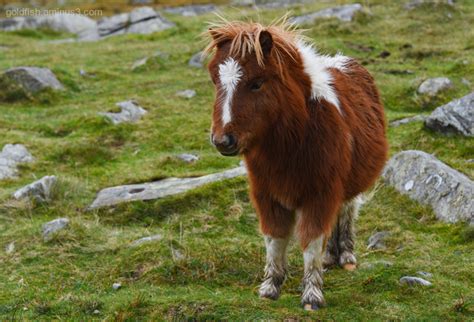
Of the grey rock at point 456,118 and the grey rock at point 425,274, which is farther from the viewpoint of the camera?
the grey rock at point 456,118

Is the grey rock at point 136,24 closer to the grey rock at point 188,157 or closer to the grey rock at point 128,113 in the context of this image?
the grey rock at point 128,113

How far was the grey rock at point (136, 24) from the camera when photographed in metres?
A: 32.6

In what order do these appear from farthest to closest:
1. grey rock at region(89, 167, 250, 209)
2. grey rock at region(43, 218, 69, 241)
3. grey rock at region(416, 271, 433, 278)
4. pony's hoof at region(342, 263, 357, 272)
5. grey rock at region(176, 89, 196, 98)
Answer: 1. grey rock at region(176, 89, 196, 98)
2. grey rock at region(89, 167, 250, 209)
3. grey rock at region(43, 218, 69, 241)
4. pony's hoof at region(342, 263, 357, 272)
5. grey rock at region(416, 271, 433, 278)

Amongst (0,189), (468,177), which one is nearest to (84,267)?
(0,189)

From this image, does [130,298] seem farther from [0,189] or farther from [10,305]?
[0,189]

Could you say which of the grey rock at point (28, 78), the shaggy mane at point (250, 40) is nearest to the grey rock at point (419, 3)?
the grey rock at point (28, 78)

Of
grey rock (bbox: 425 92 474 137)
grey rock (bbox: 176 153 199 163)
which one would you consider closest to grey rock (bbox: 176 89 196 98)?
grey rock (bbox: 176 153 199 163)

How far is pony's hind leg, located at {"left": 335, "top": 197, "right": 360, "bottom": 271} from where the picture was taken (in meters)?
9.01

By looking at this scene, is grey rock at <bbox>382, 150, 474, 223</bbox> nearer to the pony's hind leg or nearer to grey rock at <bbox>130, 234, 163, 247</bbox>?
the pony's hind leg

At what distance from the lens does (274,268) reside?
26.2ft

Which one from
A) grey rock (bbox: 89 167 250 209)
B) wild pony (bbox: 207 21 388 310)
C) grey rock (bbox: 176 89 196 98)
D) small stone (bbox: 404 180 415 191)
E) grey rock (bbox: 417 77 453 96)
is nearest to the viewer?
wild pony (bbox: 207 21 388 310)

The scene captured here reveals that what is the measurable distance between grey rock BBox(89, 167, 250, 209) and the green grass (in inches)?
9.9

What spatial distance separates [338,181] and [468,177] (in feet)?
14.4

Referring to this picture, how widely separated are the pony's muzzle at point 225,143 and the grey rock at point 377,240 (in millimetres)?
3965
